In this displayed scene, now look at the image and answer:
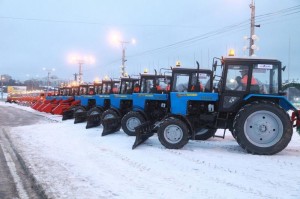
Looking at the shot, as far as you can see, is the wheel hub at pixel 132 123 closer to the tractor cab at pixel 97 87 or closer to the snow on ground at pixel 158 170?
the snow on ground at pixel 158 170

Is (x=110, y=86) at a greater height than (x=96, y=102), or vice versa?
(x=110, y=86)

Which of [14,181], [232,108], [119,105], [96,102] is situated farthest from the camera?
[96,102]

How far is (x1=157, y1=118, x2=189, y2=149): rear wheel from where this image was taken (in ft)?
31.0

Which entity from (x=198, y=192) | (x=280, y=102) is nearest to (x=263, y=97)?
(x=280, y=102)

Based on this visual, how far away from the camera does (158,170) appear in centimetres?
700

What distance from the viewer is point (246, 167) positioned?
23.8ft

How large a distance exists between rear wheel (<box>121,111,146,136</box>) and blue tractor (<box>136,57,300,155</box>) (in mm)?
2264

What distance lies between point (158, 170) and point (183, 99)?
11.5 feet

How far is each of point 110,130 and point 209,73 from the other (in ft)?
13.6

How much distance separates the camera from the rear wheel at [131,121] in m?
12.6

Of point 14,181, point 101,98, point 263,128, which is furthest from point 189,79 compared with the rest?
point 101,98

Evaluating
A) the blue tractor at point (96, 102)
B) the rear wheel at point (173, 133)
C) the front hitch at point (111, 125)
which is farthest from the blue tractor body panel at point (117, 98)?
the rear wheel at point (173, 133)

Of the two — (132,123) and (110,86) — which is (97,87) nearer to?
(110,86)

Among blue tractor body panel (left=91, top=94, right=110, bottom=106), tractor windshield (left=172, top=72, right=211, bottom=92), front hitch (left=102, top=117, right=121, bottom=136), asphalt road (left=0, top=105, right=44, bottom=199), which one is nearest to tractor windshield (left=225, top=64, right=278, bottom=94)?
tractor windshield (left=172, top=72, right=211, bottom=92)
